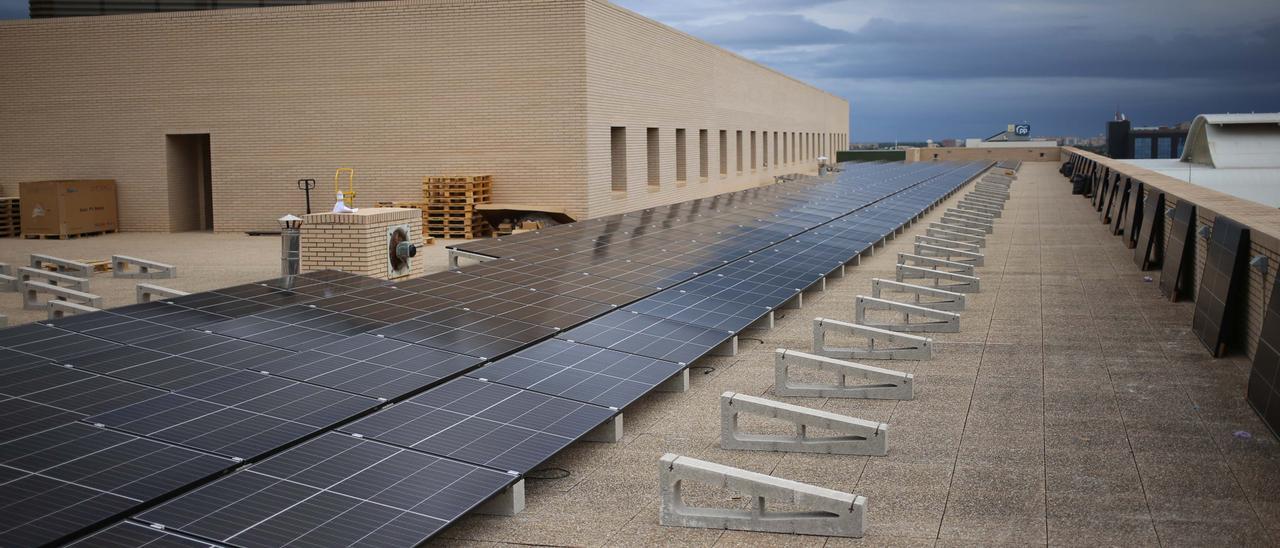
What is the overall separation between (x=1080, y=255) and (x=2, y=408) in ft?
70.8

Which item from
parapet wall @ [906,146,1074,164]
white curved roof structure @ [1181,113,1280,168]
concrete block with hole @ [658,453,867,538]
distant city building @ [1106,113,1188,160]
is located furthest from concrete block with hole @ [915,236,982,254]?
distant city building @ [1106,113,1188,160]

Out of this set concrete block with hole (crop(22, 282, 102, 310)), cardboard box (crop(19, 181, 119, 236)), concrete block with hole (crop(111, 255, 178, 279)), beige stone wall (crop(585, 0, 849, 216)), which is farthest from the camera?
beige stone wall (crop(585, 0, 849, 216))

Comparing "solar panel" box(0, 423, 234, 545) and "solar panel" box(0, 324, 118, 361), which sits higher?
"solar panel" box(0, 324, 118, 361)

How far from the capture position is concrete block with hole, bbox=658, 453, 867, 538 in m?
7.00

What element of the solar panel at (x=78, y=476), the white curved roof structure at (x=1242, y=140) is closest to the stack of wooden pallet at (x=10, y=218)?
the solar panel at (x=78, y=476)

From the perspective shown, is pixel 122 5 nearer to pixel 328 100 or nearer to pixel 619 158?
pixel 328 100

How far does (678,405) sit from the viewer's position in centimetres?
1058

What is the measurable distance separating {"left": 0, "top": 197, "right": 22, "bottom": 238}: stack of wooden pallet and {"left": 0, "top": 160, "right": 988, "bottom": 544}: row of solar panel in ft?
70.8

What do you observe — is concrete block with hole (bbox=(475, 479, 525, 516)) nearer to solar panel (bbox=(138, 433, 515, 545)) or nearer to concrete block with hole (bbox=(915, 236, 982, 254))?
solar panel (bbox=(138, 433, 515, 545))

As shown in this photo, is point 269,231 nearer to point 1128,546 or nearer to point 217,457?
point 217,457

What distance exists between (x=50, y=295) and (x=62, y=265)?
12.7 ft

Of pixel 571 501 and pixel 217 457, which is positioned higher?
pixel 217 457

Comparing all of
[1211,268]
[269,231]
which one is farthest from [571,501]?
[269,231]

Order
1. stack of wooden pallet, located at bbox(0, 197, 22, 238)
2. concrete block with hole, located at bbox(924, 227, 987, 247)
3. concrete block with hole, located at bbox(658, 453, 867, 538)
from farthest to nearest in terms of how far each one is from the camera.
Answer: stack of wooden pallet, located at bbox(0, 197, 22, 238) < concrete block with hole, located at bbox(924, 227, 987, 247) < concrete block with hole, located at bbox(658, 453, 867, 538)
